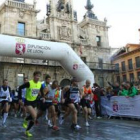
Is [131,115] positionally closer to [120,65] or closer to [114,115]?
[114,115]

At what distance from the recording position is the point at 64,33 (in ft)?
96.4

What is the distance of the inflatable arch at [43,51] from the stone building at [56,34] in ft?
35.9

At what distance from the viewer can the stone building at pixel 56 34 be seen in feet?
81.9

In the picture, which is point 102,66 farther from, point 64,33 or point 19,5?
point 19,5

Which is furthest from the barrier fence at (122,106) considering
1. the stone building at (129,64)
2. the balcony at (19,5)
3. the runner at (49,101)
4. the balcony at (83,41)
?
the stone building at (129,64)

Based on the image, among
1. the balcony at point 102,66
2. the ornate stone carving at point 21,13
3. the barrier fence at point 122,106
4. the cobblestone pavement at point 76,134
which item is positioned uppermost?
the ornate stone carving at point 21,13

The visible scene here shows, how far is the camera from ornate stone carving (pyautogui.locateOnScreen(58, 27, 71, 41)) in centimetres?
2899

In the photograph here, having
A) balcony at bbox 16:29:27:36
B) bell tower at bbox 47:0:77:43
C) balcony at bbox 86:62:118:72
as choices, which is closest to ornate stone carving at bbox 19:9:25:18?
balcony at bbox 16:29:27:36

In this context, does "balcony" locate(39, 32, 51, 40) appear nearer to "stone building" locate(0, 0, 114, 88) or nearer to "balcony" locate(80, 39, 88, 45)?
"stone building" locate(0, 0, 114, 88)

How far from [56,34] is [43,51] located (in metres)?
15.5

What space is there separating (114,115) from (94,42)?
22433 millimetres

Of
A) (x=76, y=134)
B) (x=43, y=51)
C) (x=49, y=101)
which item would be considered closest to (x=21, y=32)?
(x=43, y=51)

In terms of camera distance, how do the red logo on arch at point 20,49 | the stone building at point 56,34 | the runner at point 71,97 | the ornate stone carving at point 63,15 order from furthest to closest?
1. the ornate stone carving at point 63,15
2. the stone building at point 56,34
3. the red logo on arch at point 20,49
4. the runner at point 71,97

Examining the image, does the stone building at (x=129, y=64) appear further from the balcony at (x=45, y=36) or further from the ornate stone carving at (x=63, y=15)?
the balcony at (x=45, y=36)
